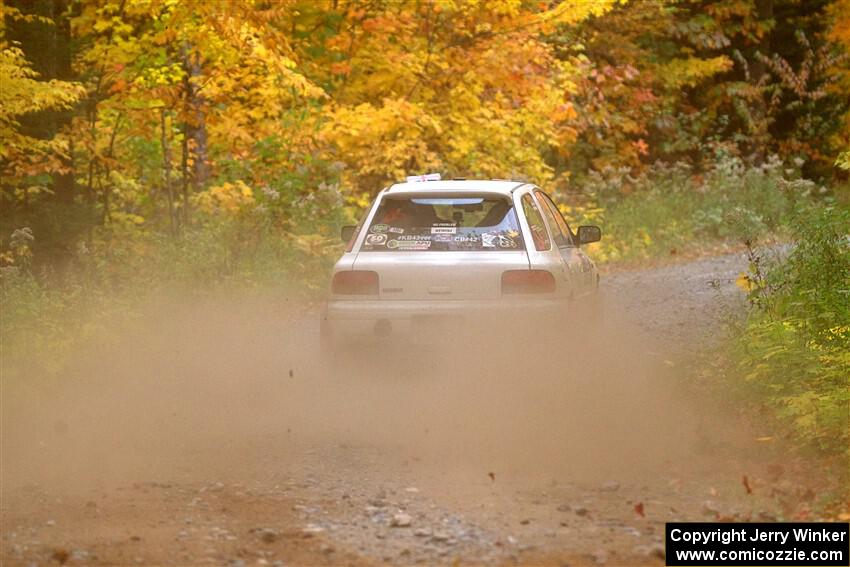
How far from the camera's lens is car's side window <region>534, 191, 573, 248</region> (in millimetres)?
10984

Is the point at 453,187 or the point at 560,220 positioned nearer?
the point at 453,187

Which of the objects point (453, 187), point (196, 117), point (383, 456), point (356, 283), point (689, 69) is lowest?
point (383, 456)

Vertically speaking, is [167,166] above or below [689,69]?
below

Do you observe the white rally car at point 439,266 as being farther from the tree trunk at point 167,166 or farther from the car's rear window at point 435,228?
the tree trunk at point 167,166

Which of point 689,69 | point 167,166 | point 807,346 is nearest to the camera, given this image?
point 807,346

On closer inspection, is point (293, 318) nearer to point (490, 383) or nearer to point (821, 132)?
point (490, 383)

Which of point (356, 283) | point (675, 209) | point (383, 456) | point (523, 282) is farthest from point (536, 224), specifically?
point (675, 209)

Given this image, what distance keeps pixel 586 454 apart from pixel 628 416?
135 centimetres

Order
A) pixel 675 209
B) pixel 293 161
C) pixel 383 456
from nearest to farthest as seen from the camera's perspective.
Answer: pixel 383 456
pixel 293 161
pixel 675 209

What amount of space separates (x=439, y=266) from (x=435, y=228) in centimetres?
47

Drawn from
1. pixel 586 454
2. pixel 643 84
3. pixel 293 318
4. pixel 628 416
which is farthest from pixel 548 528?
pixel 643 84

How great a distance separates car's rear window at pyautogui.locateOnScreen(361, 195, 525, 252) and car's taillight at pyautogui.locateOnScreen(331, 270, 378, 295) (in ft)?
0.89

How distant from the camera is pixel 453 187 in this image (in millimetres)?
10156

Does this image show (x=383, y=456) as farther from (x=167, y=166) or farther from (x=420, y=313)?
(x=167, y=166)
